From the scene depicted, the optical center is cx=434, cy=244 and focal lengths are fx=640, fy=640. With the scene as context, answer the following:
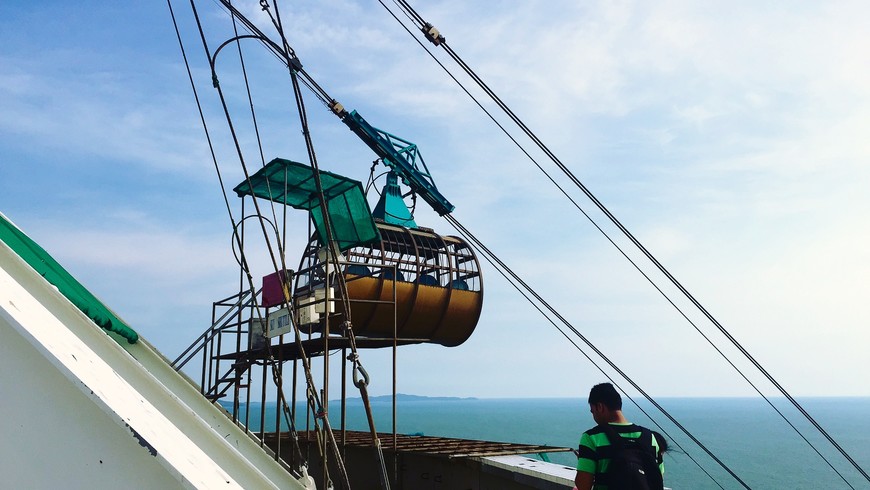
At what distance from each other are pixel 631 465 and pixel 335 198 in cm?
1287

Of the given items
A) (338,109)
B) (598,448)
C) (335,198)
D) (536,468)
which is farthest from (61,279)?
(338,109)

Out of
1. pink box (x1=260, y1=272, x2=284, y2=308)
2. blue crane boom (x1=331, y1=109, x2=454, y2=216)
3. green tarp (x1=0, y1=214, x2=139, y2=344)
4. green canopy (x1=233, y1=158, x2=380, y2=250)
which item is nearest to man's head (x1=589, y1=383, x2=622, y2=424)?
green tarp (x1=0, y1=214, x2=139, y2=344)

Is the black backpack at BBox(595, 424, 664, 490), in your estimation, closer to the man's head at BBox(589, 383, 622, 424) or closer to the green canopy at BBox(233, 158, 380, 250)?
the man's head at BBox(589, 383, 622, 424)

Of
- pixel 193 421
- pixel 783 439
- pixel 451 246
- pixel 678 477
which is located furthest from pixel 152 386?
pixel 783 439

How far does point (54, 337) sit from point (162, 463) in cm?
58

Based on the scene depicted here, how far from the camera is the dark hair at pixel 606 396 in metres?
4.24

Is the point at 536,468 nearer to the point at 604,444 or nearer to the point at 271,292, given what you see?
the point at 271,292

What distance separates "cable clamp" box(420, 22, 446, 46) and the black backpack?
6715 millimetres

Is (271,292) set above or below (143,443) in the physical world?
above

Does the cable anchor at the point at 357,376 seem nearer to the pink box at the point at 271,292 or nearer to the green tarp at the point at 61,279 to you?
the green tarp at the point at 61,279

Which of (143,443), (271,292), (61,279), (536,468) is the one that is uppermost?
(271,292)

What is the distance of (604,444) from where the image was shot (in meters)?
4.12

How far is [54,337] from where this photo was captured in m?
2.08

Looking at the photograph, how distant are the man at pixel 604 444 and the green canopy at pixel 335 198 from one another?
11.2 metres
